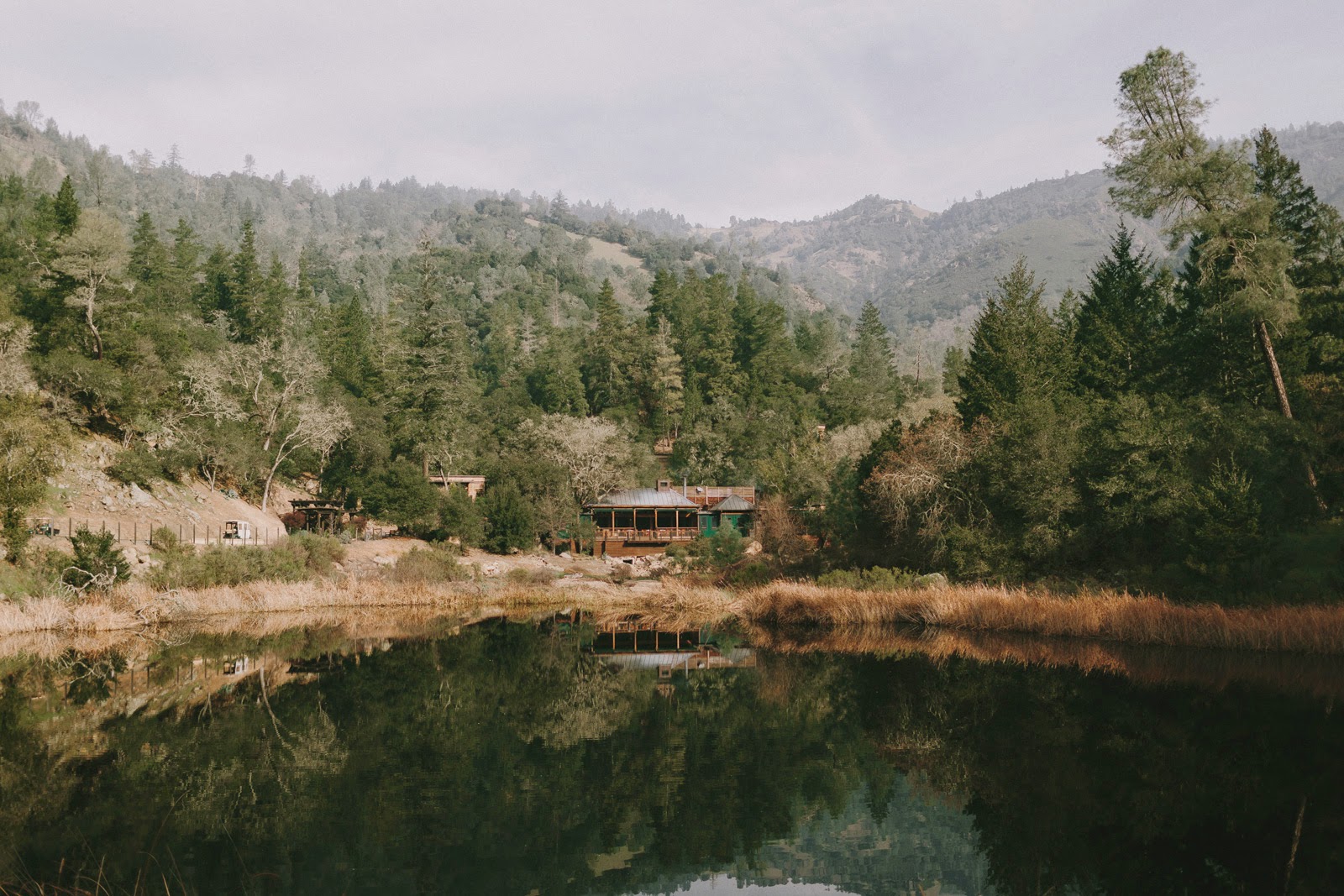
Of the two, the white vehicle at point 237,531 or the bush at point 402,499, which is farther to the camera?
the bush at point 402,499

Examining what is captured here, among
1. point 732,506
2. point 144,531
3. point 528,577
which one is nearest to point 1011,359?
point 528,577

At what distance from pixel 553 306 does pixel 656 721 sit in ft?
395

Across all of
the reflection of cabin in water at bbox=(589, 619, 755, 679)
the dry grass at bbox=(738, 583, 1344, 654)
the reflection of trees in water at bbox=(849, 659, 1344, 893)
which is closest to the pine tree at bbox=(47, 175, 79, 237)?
the reflection of cabin in water at bbox=(589, 619, 755, 679)

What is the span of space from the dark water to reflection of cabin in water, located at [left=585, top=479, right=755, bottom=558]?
32.0m

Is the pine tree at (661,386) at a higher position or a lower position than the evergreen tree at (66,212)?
lower

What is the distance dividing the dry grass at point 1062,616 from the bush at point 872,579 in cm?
66

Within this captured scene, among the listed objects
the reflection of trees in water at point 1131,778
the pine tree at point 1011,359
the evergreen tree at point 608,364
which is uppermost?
the evergreen tree at point 608,364

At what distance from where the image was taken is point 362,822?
387 inches

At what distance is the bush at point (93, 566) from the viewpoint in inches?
983

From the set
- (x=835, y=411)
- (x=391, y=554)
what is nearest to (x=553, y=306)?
(x=835, y=411)

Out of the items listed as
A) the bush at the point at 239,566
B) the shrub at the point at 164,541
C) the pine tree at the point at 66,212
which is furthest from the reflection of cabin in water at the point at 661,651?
the pine tree at the point at 66,212

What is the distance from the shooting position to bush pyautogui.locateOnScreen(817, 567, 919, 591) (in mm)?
27697

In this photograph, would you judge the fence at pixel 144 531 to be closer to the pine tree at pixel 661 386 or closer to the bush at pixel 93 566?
the bush at pixel 93 566

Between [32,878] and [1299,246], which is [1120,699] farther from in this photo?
[1299,246]
